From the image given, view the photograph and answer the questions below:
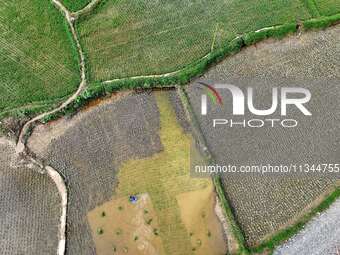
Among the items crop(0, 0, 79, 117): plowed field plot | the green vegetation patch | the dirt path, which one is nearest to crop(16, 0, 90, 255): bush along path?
the dirt path

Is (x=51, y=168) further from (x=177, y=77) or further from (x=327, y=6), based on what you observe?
(x=327, y=6)

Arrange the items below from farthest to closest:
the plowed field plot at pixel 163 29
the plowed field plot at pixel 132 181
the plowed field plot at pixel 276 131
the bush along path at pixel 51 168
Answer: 1. the plowed field plot at pixel 163 29
2. the plowed field plot at pixel 276 131
3. the bush along path at pixel 51 168
4. the plowed field plot at pixel 132 181

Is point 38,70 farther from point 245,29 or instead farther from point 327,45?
point 327,45

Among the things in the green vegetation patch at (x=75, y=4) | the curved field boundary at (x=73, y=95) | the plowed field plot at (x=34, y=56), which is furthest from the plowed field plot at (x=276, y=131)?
the green vegetation patch at (x=75, y=4)

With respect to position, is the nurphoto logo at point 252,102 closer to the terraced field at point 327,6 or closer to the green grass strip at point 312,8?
the green grass strip at point 312,8

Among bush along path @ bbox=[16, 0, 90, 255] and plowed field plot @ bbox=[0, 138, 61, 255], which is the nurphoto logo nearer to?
bush along path @ bbox=[16, 0, 90, 255]

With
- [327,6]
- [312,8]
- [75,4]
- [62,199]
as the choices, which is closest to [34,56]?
[75,4]

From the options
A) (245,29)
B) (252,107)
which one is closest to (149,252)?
A: (252,107)

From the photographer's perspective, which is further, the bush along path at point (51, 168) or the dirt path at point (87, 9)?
the dirt path at point (87, 9)
